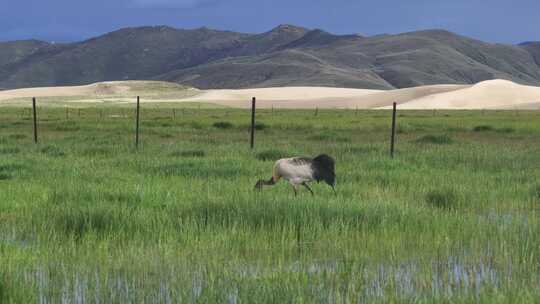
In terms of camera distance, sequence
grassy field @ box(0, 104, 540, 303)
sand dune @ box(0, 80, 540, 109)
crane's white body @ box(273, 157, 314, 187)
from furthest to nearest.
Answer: sand dune @ box(0, 80, 540, 109) → crane's white body @ box(273, 157, 314, 187) → grassy field @ box(0, 104, 540, 303)

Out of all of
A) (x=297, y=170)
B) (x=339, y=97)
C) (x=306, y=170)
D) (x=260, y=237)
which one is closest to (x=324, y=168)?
(x=306, y=170)

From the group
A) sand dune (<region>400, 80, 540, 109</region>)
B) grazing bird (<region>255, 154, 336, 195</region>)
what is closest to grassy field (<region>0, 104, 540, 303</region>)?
grazing bird (<region>255, 154, 336, 195</region>)

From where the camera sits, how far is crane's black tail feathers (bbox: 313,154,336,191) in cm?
1206

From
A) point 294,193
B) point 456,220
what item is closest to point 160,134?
point 294,193

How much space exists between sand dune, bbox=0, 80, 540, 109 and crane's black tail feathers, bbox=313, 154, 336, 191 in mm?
91627

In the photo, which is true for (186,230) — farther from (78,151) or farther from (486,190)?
(78,151)

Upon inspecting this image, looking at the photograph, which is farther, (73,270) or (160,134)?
(160,134)

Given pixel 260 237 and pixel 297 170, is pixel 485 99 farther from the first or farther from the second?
pixel 260 237

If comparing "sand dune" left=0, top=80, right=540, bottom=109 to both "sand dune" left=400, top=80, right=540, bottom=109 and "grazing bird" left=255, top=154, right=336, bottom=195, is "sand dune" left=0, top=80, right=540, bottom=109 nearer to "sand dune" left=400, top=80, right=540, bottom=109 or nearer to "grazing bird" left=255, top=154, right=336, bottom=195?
"sand dune" left=400, top=80, right=540, bottom=109

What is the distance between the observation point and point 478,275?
7.29 meters

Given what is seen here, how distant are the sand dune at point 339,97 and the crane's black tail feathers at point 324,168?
91627 mm

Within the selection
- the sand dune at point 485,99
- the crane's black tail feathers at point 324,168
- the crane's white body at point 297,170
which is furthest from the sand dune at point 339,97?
the crane's white body at point 297,170

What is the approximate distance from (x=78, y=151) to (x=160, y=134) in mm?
13416

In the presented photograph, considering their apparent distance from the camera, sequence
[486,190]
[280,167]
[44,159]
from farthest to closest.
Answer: [44,159] < [486,190] < [280,167]
